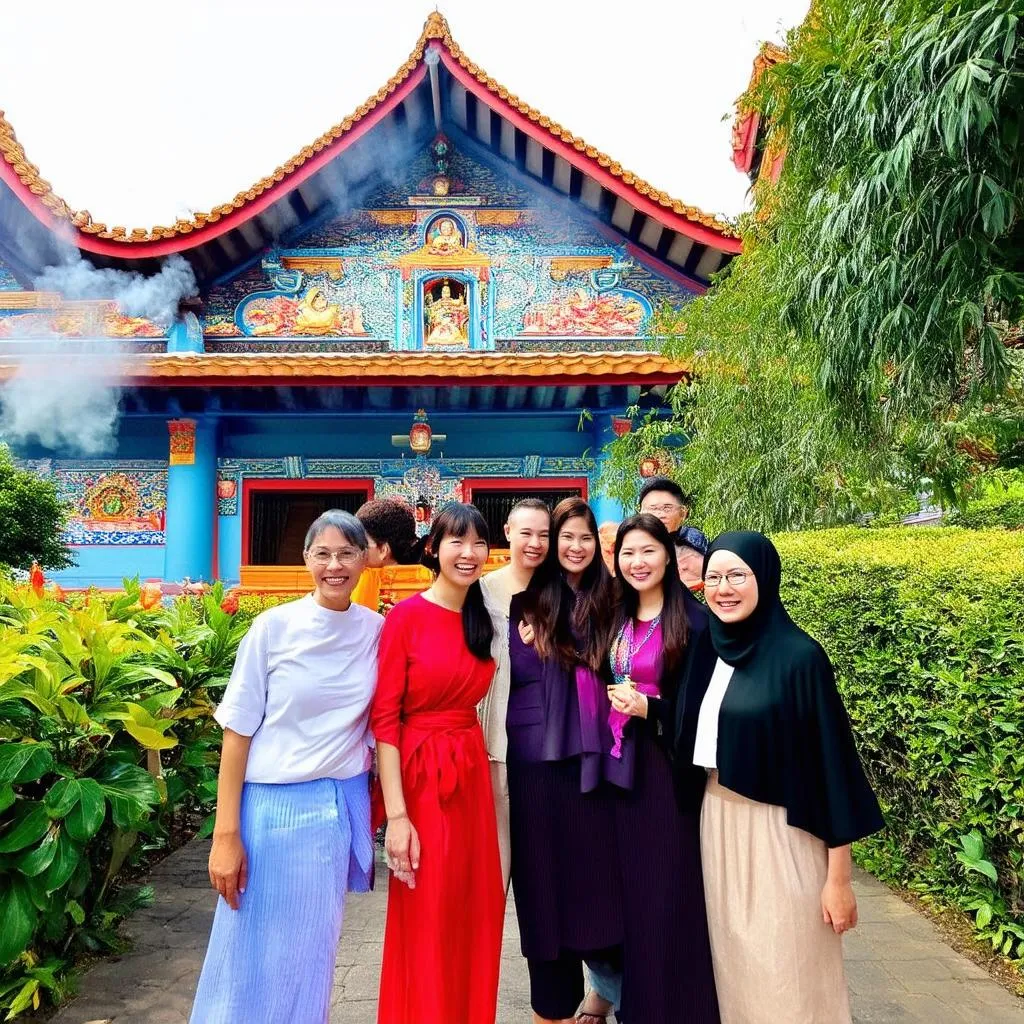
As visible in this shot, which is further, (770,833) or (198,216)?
(198,216)

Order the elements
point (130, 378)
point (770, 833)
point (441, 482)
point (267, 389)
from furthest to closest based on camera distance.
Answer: point (441, 482) → point (267, 389) → point (130, 378) → point (770, 833)

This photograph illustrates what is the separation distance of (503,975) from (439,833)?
122 cm

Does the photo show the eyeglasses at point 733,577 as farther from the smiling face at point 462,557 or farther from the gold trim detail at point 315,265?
the gold trim detail at point 315,265

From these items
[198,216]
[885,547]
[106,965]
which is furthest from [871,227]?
[198,216]

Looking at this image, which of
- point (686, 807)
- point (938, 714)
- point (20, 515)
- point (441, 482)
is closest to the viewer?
point (686, 807)

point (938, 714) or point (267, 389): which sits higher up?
point (267, 389)

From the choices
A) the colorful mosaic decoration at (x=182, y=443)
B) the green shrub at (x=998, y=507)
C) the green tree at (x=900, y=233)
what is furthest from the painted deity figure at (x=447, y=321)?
the green shrub at (x=998, y=507)

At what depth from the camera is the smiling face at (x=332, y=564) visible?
204 centimetres

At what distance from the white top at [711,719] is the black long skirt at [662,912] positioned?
0.55 feet

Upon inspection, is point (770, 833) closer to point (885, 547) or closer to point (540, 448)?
point (885, 547)

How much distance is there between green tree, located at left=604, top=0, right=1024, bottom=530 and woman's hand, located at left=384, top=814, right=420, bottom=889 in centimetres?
237

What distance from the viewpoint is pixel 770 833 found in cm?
192

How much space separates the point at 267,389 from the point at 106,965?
6563 millimetres

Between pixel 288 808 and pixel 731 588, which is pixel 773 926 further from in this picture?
pixel 288 808
